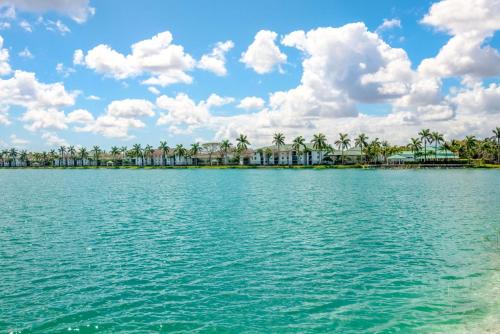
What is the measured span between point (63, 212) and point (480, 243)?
40389 mm

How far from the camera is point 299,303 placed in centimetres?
1823

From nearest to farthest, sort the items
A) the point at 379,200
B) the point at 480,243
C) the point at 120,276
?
the point at 120,276, the point at 480,243, the point at 379,200

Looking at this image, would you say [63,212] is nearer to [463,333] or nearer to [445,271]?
[445,271]

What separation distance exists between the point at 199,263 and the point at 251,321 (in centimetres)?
866

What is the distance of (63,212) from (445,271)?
3960 centimetres

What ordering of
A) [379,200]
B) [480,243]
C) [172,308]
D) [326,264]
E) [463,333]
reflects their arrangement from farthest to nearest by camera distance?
[379,200], [480,243], [326,264], [172,308], [463,333]

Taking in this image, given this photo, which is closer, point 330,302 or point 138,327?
point 138,327

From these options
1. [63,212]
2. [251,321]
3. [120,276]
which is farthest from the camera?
[63,212]

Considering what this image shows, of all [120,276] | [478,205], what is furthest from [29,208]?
[478,205]

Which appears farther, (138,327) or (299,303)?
(299,303)

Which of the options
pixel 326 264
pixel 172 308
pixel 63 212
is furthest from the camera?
pixel 63 212

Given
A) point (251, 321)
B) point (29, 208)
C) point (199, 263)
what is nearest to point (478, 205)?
point (199, 263)

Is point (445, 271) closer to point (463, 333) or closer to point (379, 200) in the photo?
point (463, 333)

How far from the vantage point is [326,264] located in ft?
79.8
